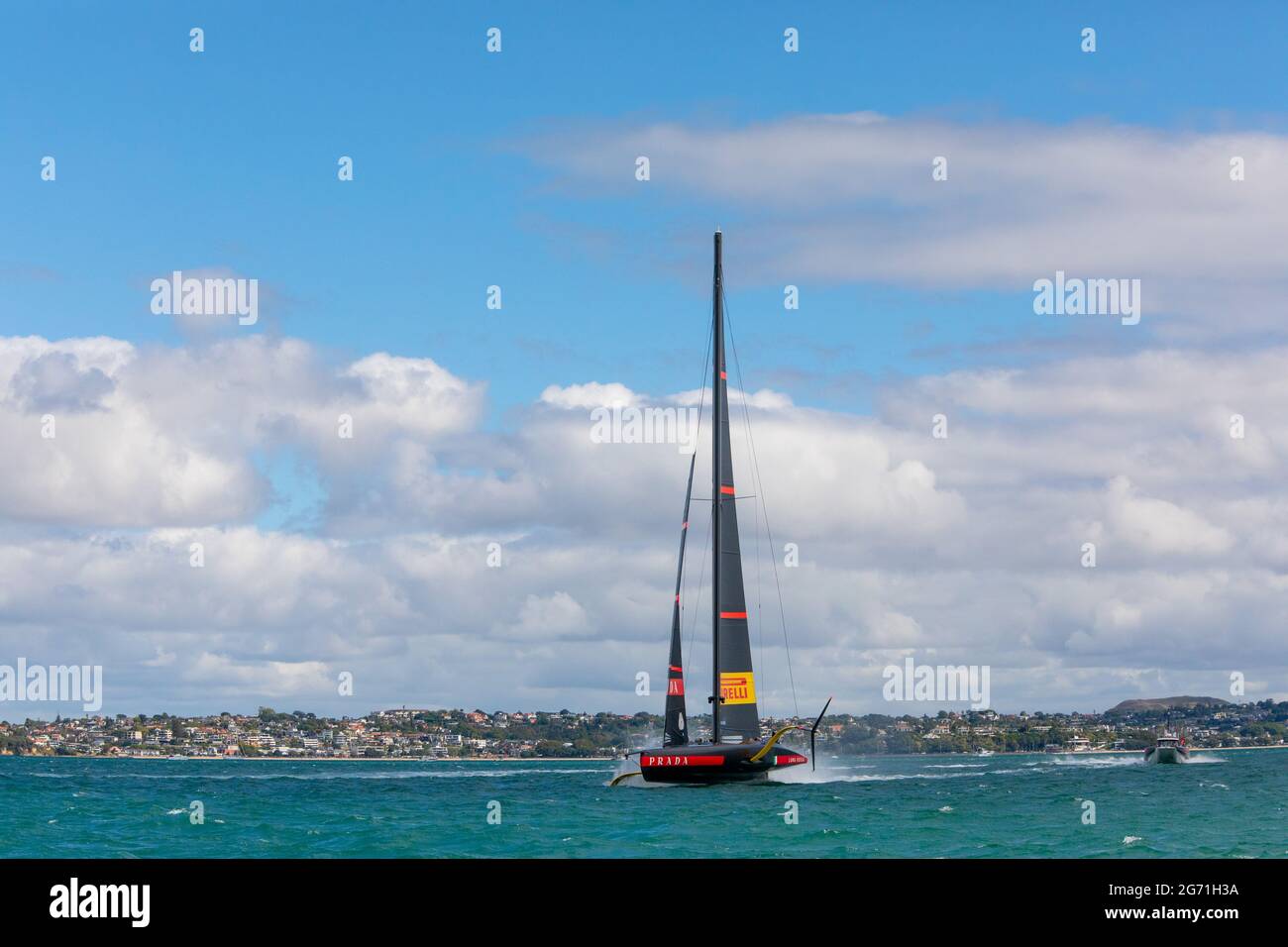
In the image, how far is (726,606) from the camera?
68.6 m

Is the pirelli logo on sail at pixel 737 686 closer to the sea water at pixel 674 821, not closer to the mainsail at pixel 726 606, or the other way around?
the mainsail at pixel 726 606

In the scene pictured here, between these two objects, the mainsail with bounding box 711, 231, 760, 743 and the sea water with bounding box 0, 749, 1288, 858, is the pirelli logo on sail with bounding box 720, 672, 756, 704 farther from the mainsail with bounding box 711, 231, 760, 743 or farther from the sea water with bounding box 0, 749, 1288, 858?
the sea water with bounding box 0, 749, 1288, 858

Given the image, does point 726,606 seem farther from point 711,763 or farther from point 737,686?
point 711,763

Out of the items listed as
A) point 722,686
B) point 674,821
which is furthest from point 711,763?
point 674,821

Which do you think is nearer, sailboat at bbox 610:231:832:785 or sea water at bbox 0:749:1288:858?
sea water at bbox 0:749:1288:858

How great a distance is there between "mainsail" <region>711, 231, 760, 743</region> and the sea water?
3149 millimetres

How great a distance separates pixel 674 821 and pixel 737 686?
52.4 ft

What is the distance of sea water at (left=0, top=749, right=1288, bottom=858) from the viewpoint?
45.0m

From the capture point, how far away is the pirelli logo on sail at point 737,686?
221ft
